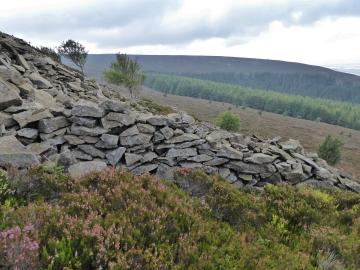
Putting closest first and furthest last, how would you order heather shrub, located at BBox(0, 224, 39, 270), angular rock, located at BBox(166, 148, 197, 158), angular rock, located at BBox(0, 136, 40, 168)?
heather shrub, located at BBox(0, 224, 39, 270) < angular rock, located at BBox(0, 136, 40, 168) < angular rock, located at BBox(166, 148, 197, 158)

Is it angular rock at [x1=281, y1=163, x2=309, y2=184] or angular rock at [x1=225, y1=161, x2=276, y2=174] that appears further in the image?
angular rock at [x1=281, y1=163, x2=309, y2=184]

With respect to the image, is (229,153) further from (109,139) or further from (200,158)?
(109,139)

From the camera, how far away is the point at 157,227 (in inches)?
231

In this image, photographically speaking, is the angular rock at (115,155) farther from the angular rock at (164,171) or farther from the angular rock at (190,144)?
the angular rock at (190,144)

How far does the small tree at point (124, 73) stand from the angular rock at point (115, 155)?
59.1 metres

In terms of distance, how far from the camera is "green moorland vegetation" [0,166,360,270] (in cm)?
494

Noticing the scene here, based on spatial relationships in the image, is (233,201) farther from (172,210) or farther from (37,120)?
(37,120)

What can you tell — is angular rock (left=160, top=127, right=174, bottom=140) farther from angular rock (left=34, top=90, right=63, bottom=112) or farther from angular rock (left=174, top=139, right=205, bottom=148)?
angular rock (left=34, top=90, right=63, bottom=112)

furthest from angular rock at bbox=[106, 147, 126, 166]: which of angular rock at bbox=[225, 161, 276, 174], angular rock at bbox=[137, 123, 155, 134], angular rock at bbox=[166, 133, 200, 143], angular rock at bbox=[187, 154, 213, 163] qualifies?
angular rock at bbox=[225, 161, 276, 174]

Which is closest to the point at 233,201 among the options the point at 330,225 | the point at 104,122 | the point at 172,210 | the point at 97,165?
the point at 172,210

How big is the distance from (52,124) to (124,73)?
198 ft

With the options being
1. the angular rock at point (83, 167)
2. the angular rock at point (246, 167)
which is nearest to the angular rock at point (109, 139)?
the angular rock at point (83, 167)

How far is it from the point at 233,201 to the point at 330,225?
269 centimetres

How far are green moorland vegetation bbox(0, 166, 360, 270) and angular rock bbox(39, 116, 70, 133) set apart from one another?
479 cm
